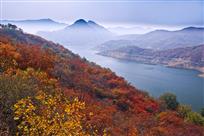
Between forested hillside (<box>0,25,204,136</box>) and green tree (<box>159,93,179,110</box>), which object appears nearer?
forested hillside (<box>0,25,204,136</box>)

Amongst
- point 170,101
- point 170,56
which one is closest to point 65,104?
point 170,101

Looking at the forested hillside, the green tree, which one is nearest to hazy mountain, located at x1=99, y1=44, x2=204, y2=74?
the green tree

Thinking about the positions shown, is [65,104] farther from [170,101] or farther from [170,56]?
[170,56]

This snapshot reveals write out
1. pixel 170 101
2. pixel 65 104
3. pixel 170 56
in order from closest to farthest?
pixel 65 104 < pixel 170 101 < pixel 170 56

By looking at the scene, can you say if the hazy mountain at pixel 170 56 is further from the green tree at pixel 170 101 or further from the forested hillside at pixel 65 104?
the forested hillside at pixel 65 104

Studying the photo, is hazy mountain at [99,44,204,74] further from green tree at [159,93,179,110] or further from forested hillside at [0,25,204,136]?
forested hillside at [0,25,204,136]

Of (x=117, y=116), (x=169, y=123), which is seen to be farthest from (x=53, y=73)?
(x=169, y=123)

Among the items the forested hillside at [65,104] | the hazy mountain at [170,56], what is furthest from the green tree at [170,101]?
the hazy mountain at [170,56]
